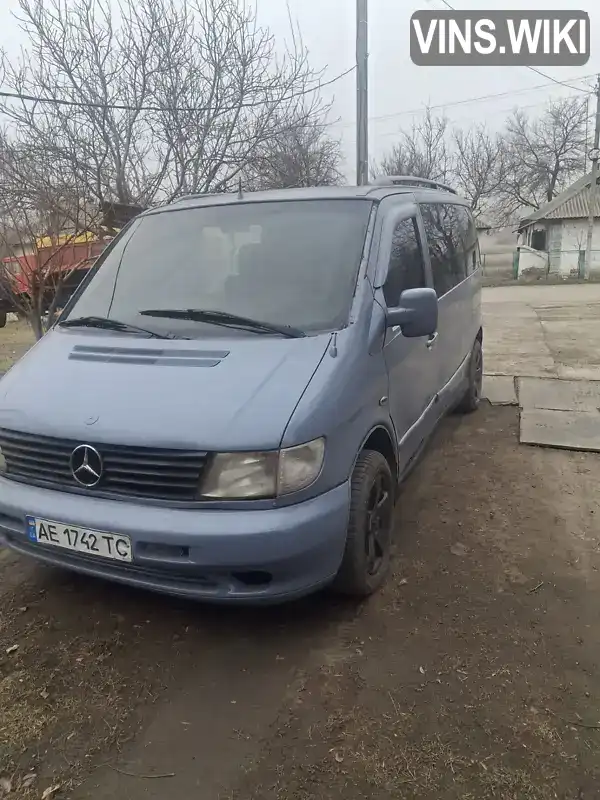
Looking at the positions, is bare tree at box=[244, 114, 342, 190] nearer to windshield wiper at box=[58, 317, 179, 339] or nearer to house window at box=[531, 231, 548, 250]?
windshield wiper at box=[58, 317, 179, 339]

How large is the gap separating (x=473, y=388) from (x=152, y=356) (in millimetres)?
4018

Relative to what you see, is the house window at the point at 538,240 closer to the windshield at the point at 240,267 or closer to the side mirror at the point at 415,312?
the windshield at the point at 240,267

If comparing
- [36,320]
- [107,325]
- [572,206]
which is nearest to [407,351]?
[107,325]

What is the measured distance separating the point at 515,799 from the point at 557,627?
40.6 inches

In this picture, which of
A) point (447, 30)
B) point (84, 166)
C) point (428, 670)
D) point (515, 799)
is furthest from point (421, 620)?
point (447, 30)

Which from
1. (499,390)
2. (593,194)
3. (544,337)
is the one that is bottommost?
(544,337)

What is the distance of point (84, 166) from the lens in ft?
25.6

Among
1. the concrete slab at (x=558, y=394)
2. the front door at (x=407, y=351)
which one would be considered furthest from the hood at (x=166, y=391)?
the concrete slab at (x=558, y=394)

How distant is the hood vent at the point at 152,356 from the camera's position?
289 centimetres

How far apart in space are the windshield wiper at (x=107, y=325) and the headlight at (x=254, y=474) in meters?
0.92

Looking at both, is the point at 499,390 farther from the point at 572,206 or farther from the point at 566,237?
the point at 572,206

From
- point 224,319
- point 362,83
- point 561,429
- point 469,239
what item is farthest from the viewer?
point 362,83

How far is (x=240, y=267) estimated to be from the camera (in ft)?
11.5

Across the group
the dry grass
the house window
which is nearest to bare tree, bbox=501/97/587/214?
the house window
